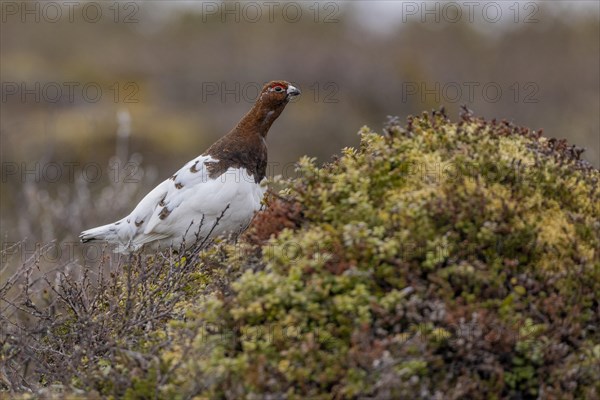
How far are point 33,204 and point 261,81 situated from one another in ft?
37.0

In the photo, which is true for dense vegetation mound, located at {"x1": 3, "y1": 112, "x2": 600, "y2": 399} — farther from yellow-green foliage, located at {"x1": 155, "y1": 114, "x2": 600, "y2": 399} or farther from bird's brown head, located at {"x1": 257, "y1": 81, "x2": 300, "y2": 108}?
bird's brown head, located at {"x1": 257, "y1": 81, "x2": 300, "y2": 108}

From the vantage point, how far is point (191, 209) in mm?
5793

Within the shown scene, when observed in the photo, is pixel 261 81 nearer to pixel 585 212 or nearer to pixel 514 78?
pixel 514 78

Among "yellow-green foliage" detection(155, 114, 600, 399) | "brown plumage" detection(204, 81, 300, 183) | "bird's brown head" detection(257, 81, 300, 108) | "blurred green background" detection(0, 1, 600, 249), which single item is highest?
"blurred green background" detection(0, 1, 600, 249)

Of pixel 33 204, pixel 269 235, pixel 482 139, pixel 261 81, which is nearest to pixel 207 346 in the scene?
pixel 269 235

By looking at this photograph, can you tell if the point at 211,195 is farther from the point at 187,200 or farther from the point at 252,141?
the point at 252,141

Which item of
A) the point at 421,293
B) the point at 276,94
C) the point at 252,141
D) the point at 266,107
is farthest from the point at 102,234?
the point at 421,293

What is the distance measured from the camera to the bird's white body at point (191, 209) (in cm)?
572

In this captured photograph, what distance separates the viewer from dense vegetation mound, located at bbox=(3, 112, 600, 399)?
3.11 metres

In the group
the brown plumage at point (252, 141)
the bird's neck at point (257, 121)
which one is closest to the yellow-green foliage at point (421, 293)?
the brown plumage at point (252, 141)

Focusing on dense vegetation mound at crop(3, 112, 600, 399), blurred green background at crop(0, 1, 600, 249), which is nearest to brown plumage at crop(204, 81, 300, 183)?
dense vegetation mound at crop(3, 112, 600, 399)

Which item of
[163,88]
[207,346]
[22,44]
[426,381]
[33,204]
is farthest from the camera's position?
[22,44]

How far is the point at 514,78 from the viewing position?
26953 mm

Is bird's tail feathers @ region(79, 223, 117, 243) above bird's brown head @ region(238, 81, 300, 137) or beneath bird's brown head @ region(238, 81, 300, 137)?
beneath
